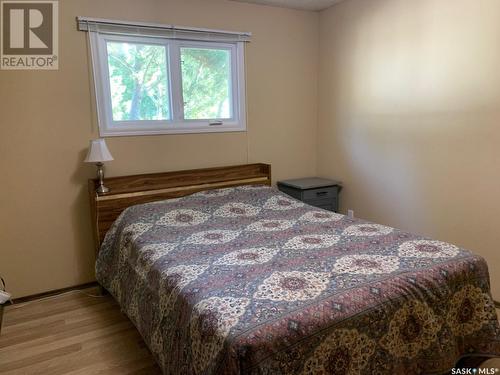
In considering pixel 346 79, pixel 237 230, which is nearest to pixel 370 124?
pixel 346 79

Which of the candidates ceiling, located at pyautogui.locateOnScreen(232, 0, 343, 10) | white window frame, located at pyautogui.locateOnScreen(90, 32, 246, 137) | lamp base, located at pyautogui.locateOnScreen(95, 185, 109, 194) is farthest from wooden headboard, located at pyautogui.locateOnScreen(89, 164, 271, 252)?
ceiling, located at pyautogui.locateOnScreen(232, 0, 343, 10)

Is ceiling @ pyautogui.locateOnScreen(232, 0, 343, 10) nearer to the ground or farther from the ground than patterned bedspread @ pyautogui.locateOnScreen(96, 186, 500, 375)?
farther from the ground

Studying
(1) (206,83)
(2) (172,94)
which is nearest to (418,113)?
(1) (206,83)

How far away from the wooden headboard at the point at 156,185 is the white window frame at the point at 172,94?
1.24ft

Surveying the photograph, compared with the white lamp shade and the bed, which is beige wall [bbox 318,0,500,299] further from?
the white lamp shade

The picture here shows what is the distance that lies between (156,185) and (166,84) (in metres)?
0.89

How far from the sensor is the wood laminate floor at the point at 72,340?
1993mm

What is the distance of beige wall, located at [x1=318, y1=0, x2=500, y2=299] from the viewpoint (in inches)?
96.0

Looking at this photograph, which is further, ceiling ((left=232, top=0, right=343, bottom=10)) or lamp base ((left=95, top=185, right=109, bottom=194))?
ceiling ((left=232, top=0, right=343, bottom=10))

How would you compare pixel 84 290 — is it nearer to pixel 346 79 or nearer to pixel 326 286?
pixel 326 286

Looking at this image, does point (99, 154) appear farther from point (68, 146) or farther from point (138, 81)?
point (138, 81)

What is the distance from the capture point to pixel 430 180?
2.82m

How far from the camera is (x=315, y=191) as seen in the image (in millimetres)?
3504

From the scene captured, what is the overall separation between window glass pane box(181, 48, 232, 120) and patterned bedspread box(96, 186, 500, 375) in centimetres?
132
